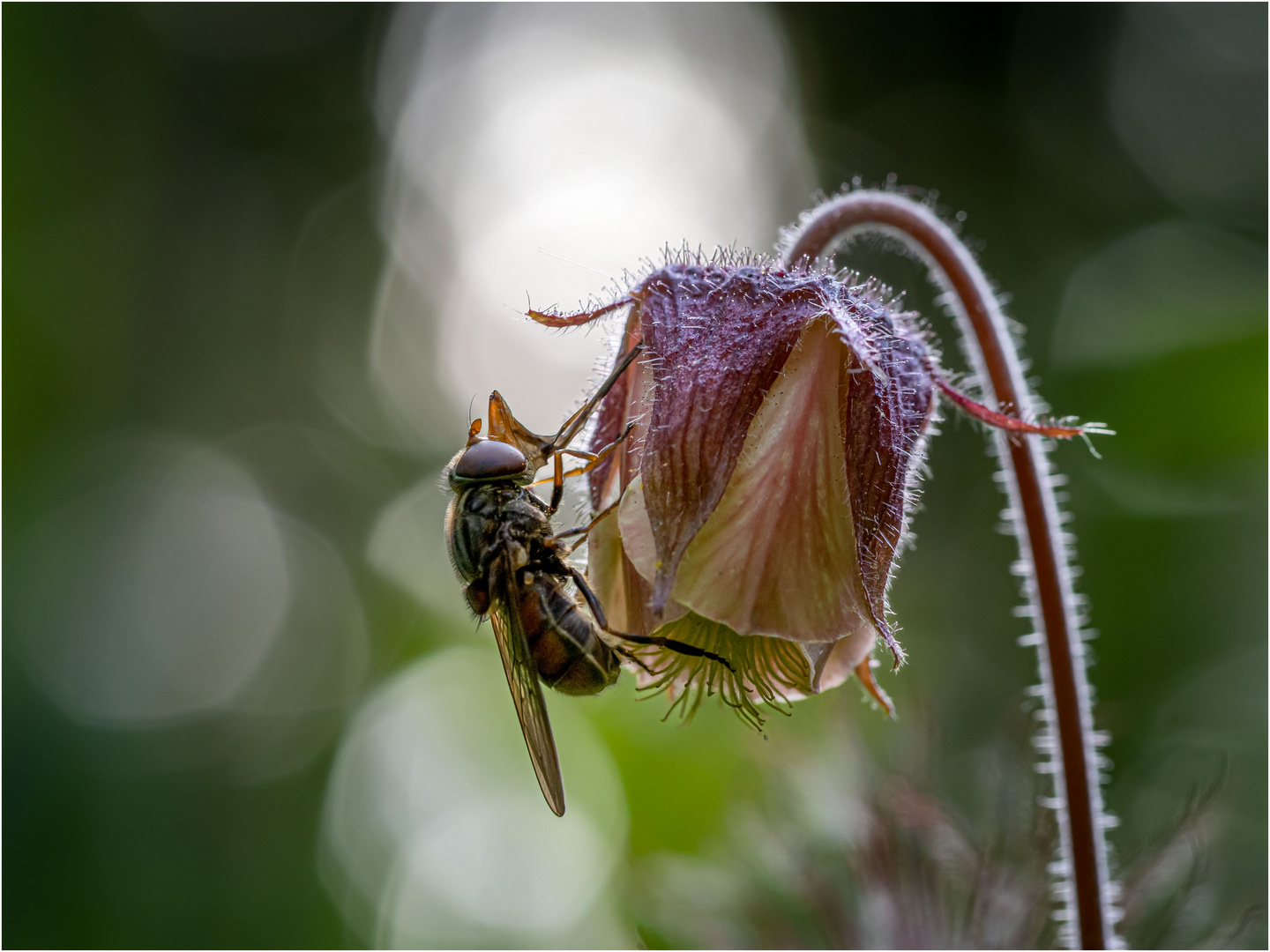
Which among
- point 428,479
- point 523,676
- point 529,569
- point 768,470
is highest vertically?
point 428,479

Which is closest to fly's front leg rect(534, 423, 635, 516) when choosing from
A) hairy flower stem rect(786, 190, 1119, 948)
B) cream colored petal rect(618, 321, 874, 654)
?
cream colored petal rect(618, 321, 874, 654)

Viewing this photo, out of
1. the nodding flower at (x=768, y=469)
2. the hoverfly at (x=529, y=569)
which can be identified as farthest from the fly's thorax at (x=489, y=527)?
the nodding flower at (x=768, y=469)

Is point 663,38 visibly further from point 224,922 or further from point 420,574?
point 224,922

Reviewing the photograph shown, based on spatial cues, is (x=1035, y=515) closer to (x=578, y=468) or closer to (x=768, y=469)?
(x=768, y=469)

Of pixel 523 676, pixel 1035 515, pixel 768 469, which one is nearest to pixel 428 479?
pixel 523 676

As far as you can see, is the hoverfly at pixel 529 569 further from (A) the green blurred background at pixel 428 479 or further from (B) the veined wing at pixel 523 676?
(A) the green blurred background at pixel 428 479

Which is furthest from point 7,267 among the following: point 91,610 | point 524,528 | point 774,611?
point 774,611
